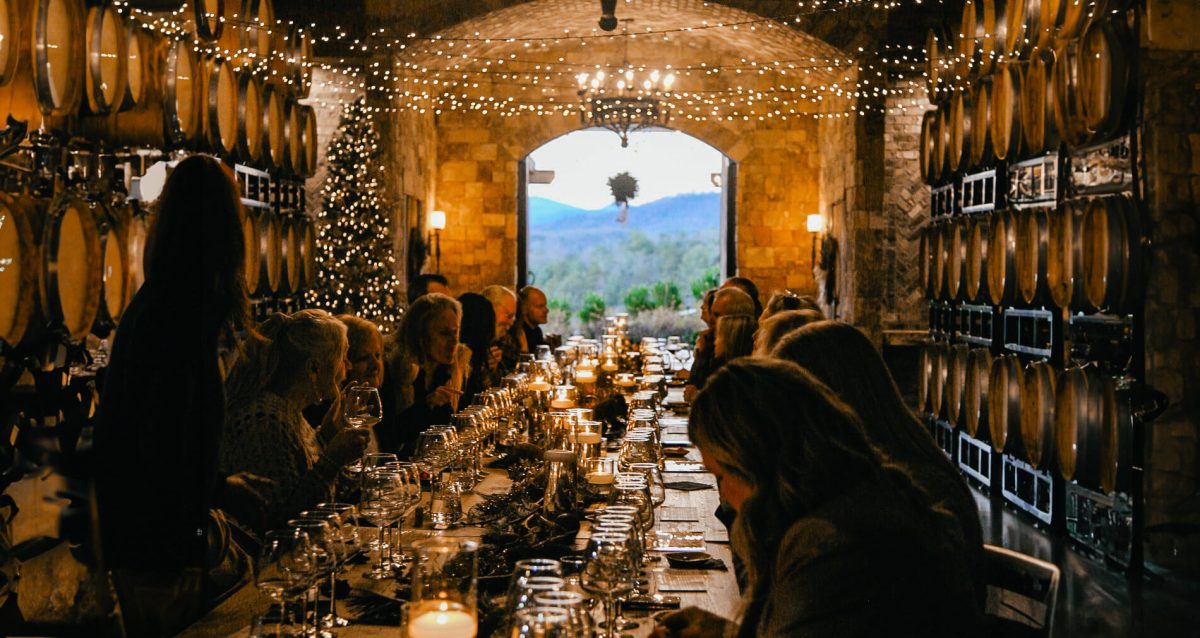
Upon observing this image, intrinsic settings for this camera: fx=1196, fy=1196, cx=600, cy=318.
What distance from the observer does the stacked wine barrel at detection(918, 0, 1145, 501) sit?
5801mm

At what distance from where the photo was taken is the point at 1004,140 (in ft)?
24.2

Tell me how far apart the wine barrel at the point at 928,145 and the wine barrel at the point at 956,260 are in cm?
69

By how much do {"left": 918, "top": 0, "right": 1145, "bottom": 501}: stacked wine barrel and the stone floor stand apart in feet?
1.54

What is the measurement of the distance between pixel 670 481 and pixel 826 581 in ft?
7.43

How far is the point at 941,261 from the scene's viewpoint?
335 inches

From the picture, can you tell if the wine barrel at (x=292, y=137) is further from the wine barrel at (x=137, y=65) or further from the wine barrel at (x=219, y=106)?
the wine barrel at (x=137, y=65)

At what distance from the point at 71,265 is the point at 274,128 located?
2877 millimetres

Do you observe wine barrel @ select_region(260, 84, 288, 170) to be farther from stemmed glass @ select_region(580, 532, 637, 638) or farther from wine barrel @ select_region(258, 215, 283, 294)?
stemmed glass @ select_region(580, 532, 637, 638)

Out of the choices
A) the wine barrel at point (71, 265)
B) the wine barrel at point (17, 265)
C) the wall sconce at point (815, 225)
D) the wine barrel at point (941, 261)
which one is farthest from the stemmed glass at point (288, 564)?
the wall sconce at point (815, 225)

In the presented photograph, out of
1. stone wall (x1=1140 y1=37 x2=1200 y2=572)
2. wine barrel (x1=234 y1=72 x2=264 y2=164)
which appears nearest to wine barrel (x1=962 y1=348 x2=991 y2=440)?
stone wall (x1=1140 y1=37 x2=1200 y2=572)

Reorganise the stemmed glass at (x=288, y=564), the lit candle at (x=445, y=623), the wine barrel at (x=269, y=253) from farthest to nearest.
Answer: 1. the wine barrel at (x=269, y=253)
2. the stemmed glass at (x=288, y=564)
3. the lit candle at (x=445, y=623)

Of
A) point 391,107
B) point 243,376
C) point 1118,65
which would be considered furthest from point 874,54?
point 243,376

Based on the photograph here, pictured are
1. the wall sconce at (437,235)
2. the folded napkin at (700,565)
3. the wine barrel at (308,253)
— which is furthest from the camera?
the wall sconce at (437,235)

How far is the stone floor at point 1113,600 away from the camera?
196 inches
